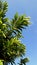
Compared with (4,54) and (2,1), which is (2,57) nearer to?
(4,54)

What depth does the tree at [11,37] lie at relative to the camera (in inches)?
634

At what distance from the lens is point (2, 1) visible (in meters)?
18.4

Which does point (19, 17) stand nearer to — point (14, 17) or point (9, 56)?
point (14, 17)

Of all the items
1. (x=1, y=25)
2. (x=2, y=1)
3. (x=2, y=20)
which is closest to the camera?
(x=1, y=25)

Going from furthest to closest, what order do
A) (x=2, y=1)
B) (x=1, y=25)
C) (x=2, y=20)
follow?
(x=2, y=1), (x=2, y=20), (x=1, y=25)

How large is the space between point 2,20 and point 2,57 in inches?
120

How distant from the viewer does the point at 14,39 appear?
Answer: 1622cm

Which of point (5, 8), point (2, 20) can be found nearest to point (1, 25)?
point (2, 20)

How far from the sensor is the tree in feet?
52.8

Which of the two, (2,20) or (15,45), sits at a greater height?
(2,20)

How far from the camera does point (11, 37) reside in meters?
17.4

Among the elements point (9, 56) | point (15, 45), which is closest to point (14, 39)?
point (15, 45)

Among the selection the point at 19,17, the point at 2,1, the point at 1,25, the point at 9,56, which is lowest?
the point at 9,56

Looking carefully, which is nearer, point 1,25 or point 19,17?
point 1,25
